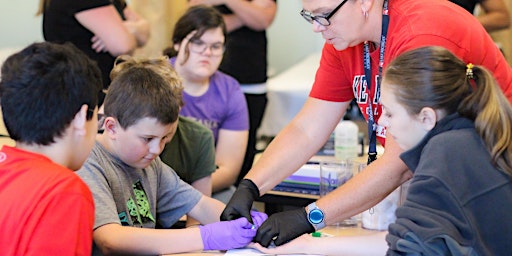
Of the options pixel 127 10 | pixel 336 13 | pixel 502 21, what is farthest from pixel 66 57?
pixel 502 21

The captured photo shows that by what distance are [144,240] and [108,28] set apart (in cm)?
126

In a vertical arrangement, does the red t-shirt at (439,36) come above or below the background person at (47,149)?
above

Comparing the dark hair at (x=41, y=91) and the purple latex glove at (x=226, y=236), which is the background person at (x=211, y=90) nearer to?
the purple latex glove at (x=226, y=236)

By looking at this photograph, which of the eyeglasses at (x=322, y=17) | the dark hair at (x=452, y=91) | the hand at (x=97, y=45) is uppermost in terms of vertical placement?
the eyeglasses at (x=322, y=17)

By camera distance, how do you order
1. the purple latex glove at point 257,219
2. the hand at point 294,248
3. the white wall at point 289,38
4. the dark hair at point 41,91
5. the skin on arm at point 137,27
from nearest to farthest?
the dark hair at point 41,91 → the hand at point 294,248 → the purple latex glove at point 257,219 → the skin on arm at point 137,27 → the white wall at point 289,38

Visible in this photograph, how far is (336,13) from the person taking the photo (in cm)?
184

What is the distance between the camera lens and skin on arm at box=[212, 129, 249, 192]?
296 cm

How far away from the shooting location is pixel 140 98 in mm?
1916

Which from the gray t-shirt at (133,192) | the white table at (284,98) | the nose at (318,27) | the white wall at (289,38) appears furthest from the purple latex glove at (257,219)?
the white wall at (289,38)

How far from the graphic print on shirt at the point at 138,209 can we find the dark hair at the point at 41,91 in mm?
447

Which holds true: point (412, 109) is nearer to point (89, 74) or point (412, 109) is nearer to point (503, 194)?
point (503, 194)

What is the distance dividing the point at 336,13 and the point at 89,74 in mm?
649

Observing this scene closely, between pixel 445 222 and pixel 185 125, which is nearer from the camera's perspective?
pixel 445 222

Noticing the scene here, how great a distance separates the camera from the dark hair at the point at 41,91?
1.48 metres
